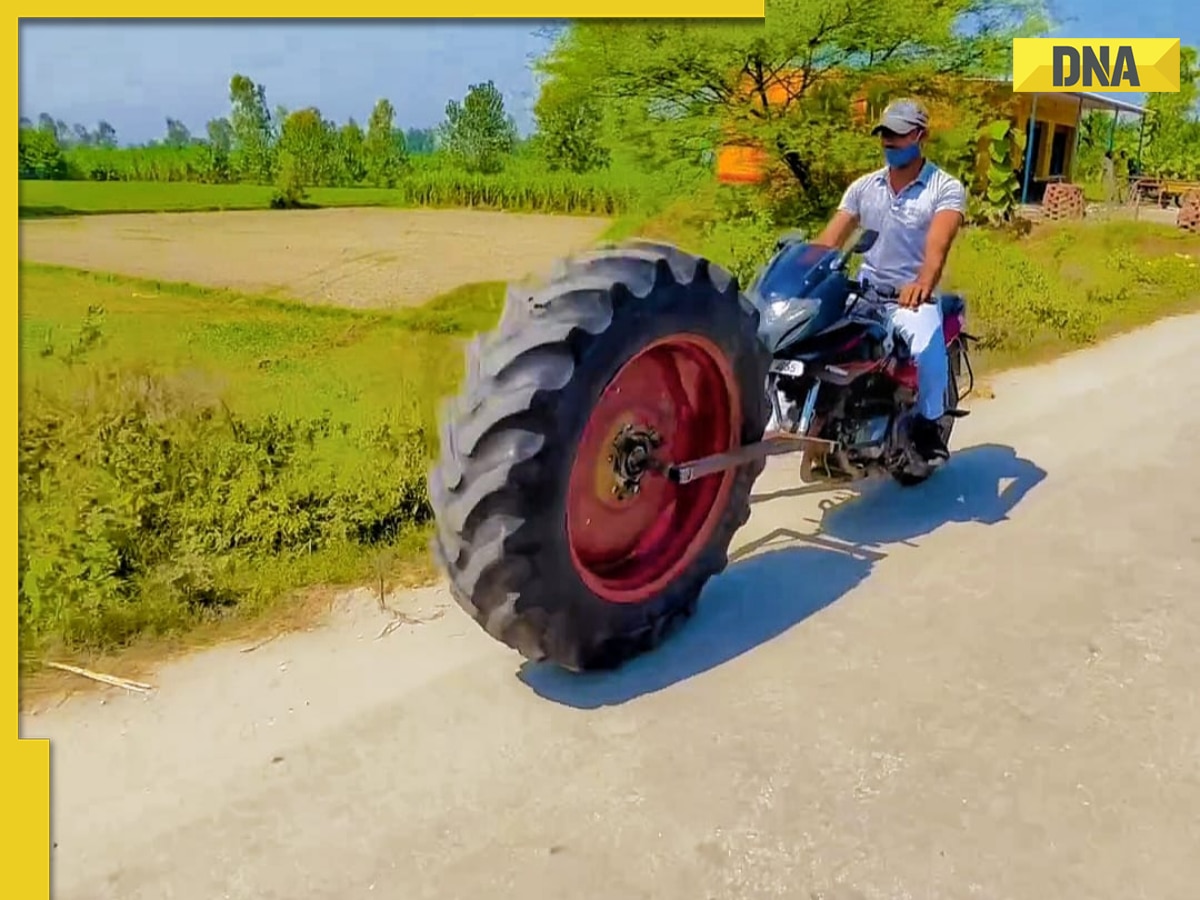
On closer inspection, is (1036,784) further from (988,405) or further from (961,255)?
(961,255)

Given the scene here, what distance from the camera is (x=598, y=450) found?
3.68m

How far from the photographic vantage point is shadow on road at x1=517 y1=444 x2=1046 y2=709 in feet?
12.1

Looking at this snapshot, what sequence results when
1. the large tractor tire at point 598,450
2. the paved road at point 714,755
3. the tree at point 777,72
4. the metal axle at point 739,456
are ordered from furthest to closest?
the tree at point 777,72 < the metal axle at point 739,456 < the large tractor tire at point 598,450 < the paved road at point 714,755

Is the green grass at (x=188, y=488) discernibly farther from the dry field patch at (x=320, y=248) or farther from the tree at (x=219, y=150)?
the tree at (x=219, y=150)

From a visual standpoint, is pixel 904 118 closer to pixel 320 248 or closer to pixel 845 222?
pixel 845 222

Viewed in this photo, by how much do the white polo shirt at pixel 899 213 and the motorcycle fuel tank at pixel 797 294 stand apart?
0.60m

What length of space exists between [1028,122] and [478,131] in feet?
58.5

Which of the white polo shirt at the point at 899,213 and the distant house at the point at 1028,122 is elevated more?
the distant house at the point at 1028,122

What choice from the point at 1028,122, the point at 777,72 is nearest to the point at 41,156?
the point at 777,72

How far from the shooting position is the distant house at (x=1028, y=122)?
1892cm

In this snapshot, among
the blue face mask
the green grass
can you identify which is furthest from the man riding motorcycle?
the green grass

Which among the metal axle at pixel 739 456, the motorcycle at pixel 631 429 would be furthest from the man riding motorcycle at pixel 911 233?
the metal axle at pixel 739 456

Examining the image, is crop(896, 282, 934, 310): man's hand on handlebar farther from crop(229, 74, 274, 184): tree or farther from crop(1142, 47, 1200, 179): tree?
crop(1142, 47, 1200, 179): tree

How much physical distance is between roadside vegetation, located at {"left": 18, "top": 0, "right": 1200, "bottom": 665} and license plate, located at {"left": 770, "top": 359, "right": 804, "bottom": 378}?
169 cm
